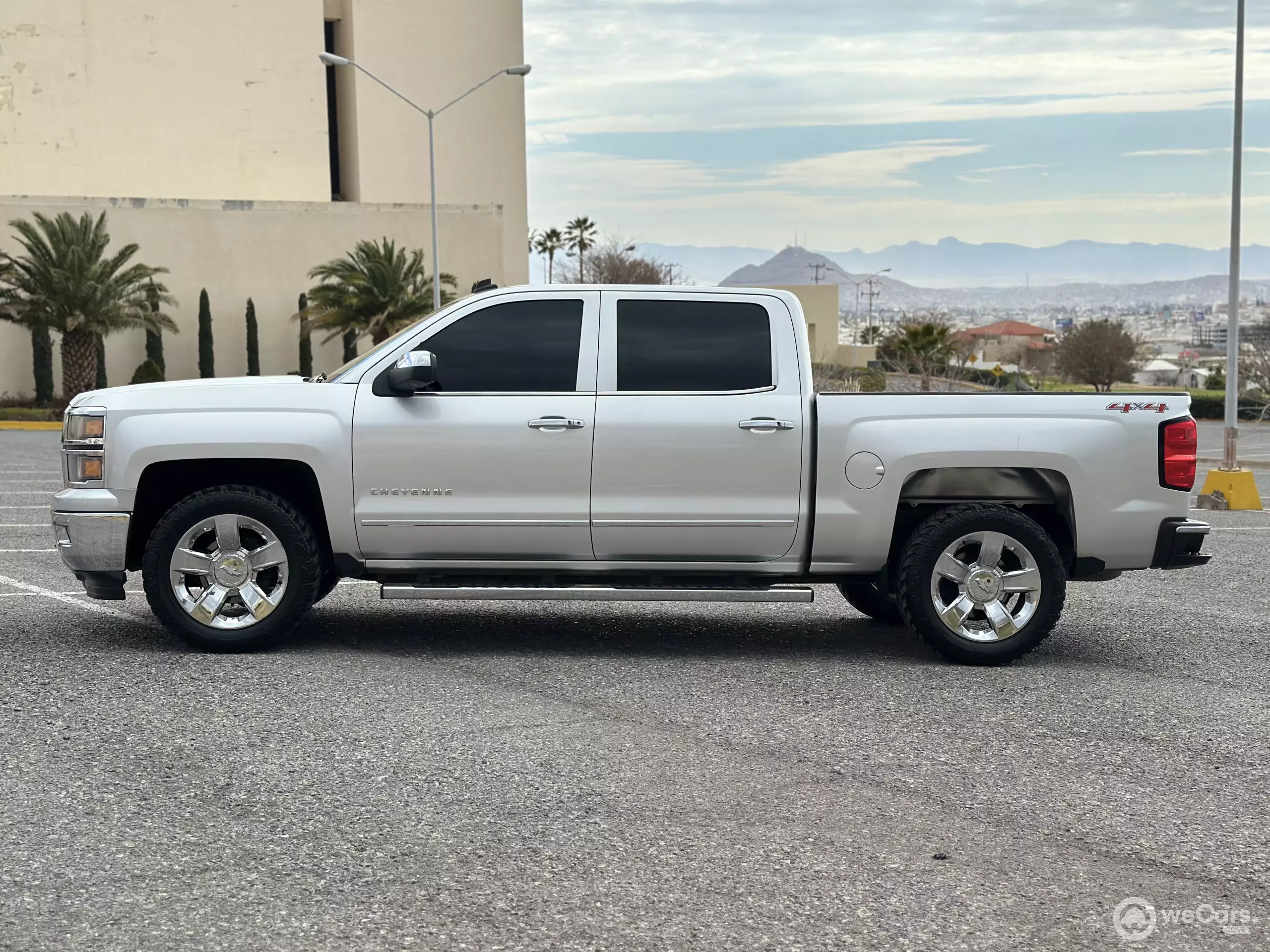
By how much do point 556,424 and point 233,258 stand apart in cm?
5055

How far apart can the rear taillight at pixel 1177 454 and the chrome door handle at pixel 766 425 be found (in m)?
2.12

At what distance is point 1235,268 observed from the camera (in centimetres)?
2395

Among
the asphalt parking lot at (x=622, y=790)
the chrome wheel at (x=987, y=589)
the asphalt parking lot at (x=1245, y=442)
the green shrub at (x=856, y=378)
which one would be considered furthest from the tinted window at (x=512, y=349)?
the green shrub at (x=856, y=378)

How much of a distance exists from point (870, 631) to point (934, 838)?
14.2 feet

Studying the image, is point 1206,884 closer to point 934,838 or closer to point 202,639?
point 934,838

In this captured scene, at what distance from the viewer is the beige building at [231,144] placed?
182 ft

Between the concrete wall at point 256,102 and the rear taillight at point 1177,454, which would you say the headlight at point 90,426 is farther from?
the concrete wall at point 256,102

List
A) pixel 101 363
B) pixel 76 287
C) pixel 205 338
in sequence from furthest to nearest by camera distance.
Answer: pixel 205 338 < pixel 101 363 < pixel 76 287

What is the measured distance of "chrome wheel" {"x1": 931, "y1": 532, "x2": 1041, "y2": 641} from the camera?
8258mm

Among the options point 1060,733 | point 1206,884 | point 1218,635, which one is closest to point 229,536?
point 1060,733

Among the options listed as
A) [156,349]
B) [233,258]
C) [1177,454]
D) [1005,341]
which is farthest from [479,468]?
[1005,341]

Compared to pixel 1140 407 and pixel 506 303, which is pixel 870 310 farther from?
pixel 506 303

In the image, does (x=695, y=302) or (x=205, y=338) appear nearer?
(x=695, y=302)

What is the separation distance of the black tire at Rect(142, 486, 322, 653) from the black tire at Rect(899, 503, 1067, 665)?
3418mm
